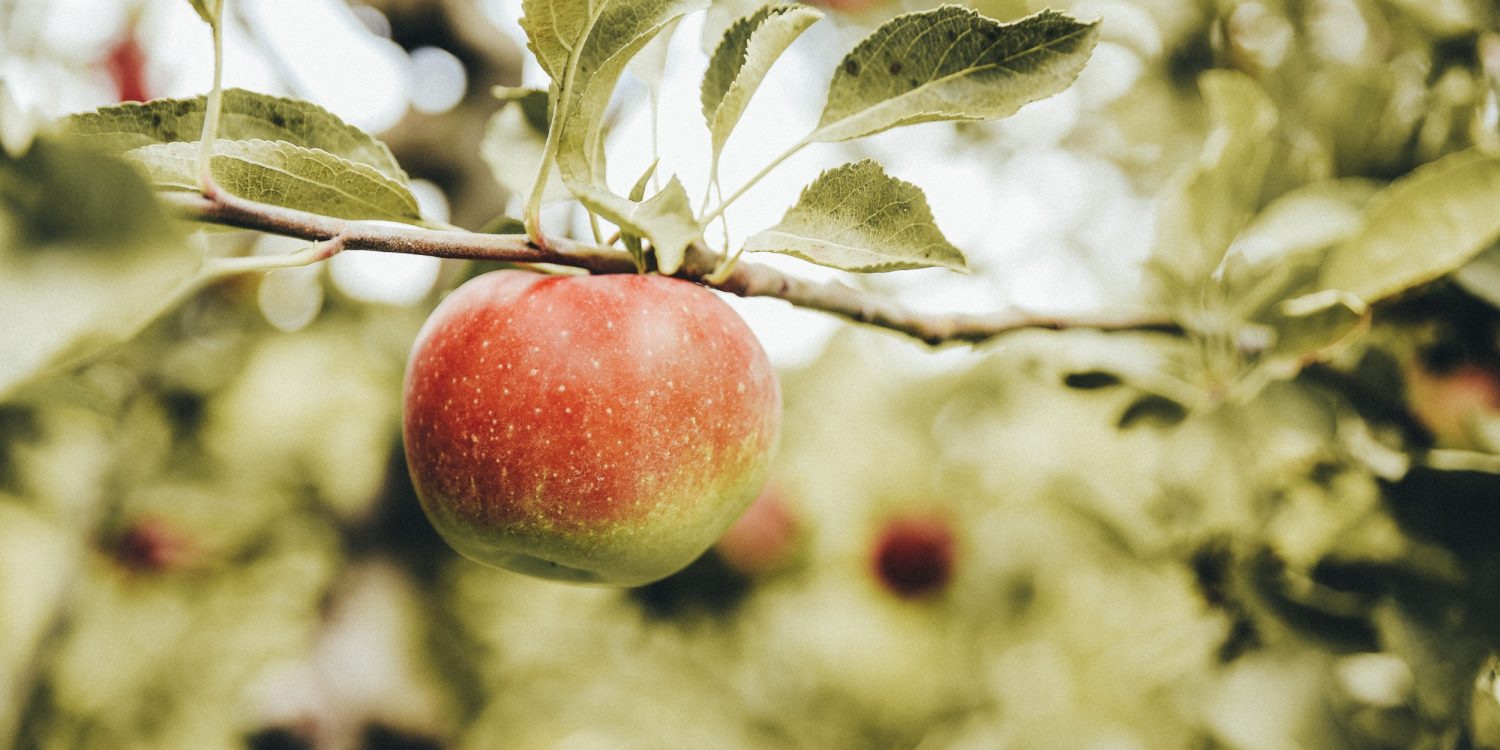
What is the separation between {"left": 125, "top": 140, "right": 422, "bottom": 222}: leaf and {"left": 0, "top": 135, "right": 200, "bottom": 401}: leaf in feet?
0.51

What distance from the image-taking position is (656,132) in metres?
0.60

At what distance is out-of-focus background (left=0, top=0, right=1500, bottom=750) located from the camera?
0.77 m

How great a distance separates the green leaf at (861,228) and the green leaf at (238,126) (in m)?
0.23

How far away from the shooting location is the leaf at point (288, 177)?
0.42 meters

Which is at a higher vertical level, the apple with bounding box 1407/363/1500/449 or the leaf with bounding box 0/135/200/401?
the leaf with bounding box 0/135/200/401

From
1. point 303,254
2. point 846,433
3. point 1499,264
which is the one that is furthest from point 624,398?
point 846,433

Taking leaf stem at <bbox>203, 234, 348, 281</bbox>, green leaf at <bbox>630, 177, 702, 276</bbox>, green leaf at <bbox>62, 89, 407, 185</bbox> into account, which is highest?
green leaf at <bbox>62, 89, 407, 185</bbox>

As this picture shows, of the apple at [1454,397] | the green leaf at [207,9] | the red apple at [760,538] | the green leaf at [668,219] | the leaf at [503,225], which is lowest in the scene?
the red apple at [760,538]

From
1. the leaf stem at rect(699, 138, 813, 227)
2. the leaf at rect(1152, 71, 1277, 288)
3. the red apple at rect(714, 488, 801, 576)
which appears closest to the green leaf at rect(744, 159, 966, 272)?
the leaf stem at rect(699, 138, 813, 227)

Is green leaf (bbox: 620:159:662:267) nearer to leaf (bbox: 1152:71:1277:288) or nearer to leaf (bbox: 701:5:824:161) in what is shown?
leaf (bbox: 701:5:824:161)

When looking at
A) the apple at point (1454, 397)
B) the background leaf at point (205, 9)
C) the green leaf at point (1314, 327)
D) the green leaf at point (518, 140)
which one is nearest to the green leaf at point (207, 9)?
the background leaf at point (205, 9)

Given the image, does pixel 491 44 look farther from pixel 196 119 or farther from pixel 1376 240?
pixel 1376 240

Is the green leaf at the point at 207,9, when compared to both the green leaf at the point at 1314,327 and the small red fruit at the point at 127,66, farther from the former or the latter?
the small red fruit at the point at 127,66

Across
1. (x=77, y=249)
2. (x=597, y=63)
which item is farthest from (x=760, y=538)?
(x=77, y=249)
